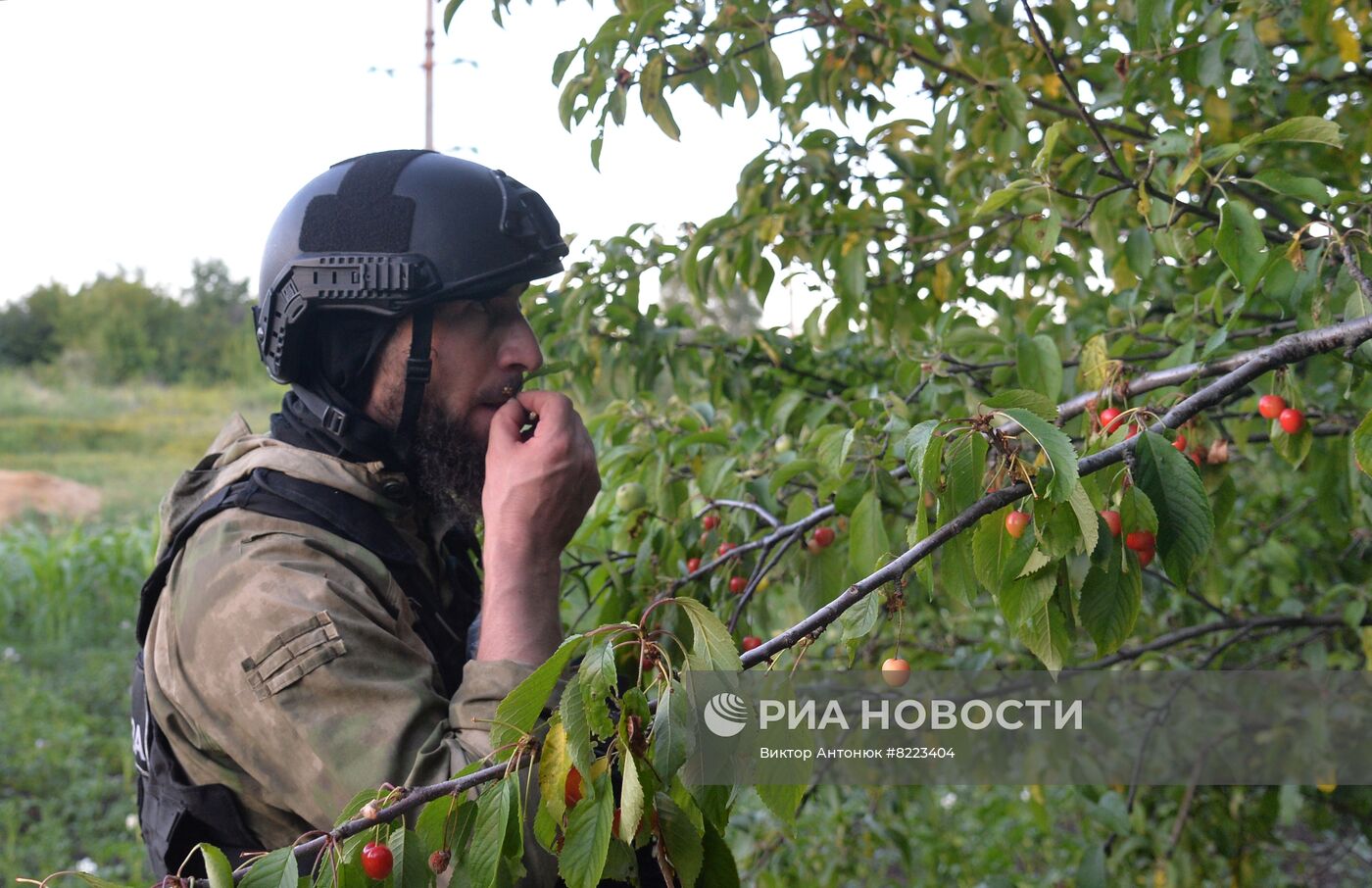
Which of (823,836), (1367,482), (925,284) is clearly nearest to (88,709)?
(823,836)

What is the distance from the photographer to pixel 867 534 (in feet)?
5.56

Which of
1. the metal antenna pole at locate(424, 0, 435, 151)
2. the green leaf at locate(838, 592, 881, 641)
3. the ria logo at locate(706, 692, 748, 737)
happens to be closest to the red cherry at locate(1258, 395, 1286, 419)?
the green leaf at locate(838, 592, 881, 641)

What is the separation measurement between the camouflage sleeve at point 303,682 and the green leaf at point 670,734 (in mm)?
470

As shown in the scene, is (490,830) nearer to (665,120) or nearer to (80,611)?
(665,120)

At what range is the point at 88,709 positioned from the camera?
19.8 ft

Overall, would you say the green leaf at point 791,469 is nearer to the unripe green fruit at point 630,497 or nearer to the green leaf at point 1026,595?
the unripe green fruit at point 630,497

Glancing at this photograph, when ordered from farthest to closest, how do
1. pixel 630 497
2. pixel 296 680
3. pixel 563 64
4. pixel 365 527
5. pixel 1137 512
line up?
1. pixel 630 497
2. pixel 563 64
3. pixel 365 527
4. pixel 296 680
5. pixel 1137 512

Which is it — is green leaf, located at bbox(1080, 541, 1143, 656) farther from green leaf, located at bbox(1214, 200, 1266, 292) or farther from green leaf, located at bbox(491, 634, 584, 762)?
green leaf, located at bbox(1214, 200, 1266, 292)

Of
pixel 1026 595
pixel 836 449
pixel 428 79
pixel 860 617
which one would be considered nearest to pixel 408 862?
pixel 860 617

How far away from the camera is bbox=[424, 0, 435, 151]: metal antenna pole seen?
6105 mm

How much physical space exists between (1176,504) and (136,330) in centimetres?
1285

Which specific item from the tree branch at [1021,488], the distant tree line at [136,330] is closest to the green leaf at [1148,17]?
the tree branch at [1021,488]

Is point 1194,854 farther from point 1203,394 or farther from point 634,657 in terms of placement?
point 1203,394

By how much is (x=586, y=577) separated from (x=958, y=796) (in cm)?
343
